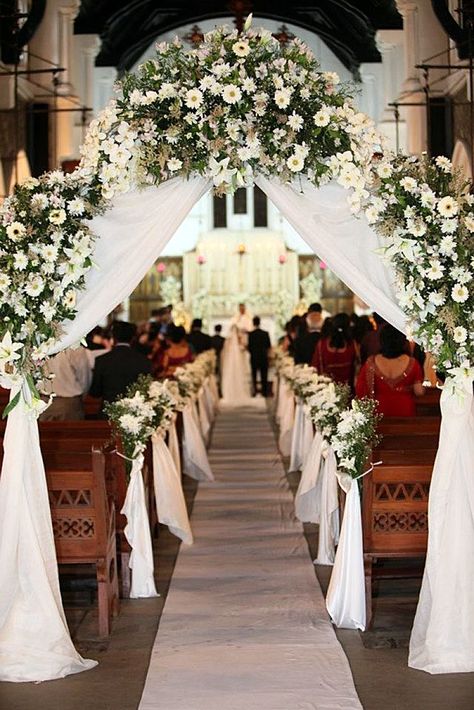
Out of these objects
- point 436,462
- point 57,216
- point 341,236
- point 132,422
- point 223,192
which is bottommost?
point 436,462

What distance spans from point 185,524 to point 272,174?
13.5 feet

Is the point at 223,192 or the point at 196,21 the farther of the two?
the point at 196,21

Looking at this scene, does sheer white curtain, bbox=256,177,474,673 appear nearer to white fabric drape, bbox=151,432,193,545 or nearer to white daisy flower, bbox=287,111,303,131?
white daisy flower, bbox=287,111,303,131

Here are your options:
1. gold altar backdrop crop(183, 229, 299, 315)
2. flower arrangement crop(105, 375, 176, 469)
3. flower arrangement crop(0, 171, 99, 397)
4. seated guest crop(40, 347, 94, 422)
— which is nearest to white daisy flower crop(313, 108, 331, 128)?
flower arrangement crop(0, 171, 99, 397)

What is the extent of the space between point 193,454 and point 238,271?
21828mm

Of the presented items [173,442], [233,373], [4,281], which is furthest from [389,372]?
[233,373]

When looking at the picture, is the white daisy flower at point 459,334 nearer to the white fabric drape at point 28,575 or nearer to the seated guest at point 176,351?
the white fabric drape at point 28,575

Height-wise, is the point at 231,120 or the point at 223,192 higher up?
the point at 231,120

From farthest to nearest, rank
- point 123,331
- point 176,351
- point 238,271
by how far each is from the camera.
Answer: point 238,271, point 176,351, point 123,331

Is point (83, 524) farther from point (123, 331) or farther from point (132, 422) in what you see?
point (123, 331)

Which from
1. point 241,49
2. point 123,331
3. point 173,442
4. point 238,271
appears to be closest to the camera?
point 241,49

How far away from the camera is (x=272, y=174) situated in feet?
24.2

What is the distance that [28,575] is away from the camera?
730 centimetres

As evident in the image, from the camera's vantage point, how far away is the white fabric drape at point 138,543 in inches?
351
